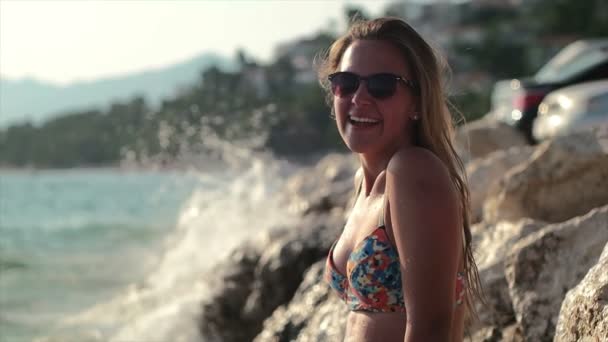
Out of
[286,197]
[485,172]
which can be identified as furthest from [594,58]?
[485,172]

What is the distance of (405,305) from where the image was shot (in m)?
2.16

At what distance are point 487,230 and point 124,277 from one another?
32.6 feet

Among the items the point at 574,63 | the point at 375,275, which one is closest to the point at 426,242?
the point at 375,275

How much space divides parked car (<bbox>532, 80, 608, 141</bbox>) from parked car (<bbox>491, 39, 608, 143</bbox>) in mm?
1688

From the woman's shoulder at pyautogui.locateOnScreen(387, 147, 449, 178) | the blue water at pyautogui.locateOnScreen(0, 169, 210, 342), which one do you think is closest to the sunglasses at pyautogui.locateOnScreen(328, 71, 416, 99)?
the woman's shoulder at pyautogui.locateOnScreen(387, 147, 449, 178)

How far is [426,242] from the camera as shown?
2.05 metres

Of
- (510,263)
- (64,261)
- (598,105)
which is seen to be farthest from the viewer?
(64,261)

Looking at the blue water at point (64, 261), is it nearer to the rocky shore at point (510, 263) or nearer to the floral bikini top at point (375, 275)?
the rocky shore at point (510, 263)

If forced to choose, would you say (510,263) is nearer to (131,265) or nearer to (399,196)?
(399,196)

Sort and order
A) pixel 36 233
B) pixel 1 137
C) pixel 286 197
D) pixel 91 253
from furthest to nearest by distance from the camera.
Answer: pixel 1 137 → pixel 36 233 → pixel 91 253 → pixel 286 197

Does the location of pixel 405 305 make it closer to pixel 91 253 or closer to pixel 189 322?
pixel 189 322

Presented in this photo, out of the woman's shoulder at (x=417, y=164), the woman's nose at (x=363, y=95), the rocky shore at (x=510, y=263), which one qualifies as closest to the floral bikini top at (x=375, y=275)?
the woman's shoulder at (x=417, y=164)

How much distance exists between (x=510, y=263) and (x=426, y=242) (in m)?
A: 1.54

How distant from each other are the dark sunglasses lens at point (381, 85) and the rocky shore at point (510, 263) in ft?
2.37
